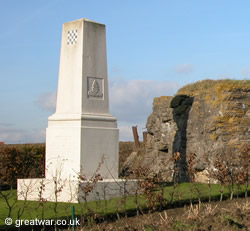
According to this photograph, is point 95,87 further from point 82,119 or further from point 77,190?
point 77,190

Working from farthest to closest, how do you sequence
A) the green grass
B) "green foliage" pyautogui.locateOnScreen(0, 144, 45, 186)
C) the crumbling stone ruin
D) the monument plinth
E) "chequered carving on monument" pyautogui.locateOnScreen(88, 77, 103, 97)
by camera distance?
"green foliage" pyautogui.locateOnScreen(0, 144, 45, 186), the crumbling stone ruin, "chequered carving on monument" pyautogui.locateOnScreen(88, 77, 103, 97), the monument plinth, the green grass

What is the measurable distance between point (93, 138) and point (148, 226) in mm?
3955

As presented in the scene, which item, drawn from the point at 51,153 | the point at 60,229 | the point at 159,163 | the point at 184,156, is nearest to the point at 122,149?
the point at 159,163

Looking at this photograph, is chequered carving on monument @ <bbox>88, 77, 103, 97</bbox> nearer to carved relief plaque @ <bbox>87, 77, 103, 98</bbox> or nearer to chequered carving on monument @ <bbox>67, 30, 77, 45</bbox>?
carved relief plaque @ <bbox>87, 77, 103, 98</bbox>

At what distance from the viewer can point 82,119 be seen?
1043 centimetres

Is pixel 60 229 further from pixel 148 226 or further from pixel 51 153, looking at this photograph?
pixel 51 153

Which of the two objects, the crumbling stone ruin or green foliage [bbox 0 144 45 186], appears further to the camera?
green foliage [bbox 0 144 45 186]

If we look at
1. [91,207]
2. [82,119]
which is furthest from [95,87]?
[91,207]

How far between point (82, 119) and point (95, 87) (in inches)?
34.4

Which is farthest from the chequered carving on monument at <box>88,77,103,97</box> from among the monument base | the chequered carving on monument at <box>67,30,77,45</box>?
the monument base

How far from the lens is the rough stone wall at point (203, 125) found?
40.7 ft

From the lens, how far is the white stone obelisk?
1045 cm

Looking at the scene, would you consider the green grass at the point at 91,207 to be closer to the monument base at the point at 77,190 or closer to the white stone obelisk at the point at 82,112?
the monument base at the point at 77,190

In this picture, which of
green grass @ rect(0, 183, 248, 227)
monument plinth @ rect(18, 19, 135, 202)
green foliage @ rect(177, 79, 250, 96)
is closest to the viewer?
green grass @ rect(0, 183, 248, 227)
